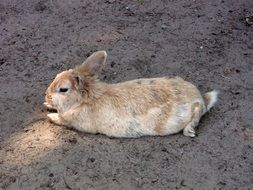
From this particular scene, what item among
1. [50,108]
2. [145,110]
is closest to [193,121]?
[145,110]

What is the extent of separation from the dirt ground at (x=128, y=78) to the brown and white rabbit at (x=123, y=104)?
112 millimetres

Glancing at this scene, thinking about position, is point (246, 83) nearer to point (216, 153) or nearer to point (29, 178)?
point (216, 153)

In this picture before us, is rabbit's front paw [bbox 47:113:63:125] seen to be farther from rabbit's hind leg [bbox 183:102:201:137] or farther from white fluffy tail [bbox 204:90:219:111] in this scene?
white fluffy tail [bbox 204:90:219:111]

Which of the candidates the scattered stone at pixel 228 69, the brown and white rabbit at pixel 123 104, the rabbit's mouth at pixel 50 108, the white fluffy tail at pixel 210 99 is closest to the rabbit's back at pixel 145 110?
the brown and white rabbit at pixel 123 104

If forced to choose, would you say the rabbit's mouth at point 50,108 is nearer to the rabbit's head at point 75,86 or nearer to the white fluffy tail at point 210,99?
the rabbit's head at point 75,86

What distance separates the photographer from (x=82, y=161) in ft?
14.3

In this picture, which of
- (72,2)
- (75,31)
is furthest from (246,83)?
(72,2)

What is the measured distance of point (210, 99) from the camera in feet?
16.3

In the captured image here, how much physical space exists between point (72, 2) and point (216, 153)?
11.2ft

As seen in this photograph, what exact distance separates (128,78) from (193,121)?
3.75 ft

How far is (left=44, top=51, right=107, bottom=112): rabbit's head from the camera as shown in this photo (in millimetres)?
4660

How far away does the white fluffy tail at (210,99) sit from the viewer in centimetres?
494

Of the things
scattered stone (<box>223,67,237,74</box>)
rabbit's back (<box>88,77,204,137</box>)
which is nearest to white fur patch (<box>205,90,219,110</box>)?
rabbit's back (<box>88,77,204,137</box>)

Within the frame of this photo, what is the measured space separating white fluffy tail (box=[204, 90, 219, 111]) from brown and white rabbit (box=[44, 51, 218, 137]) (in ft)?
0.38
